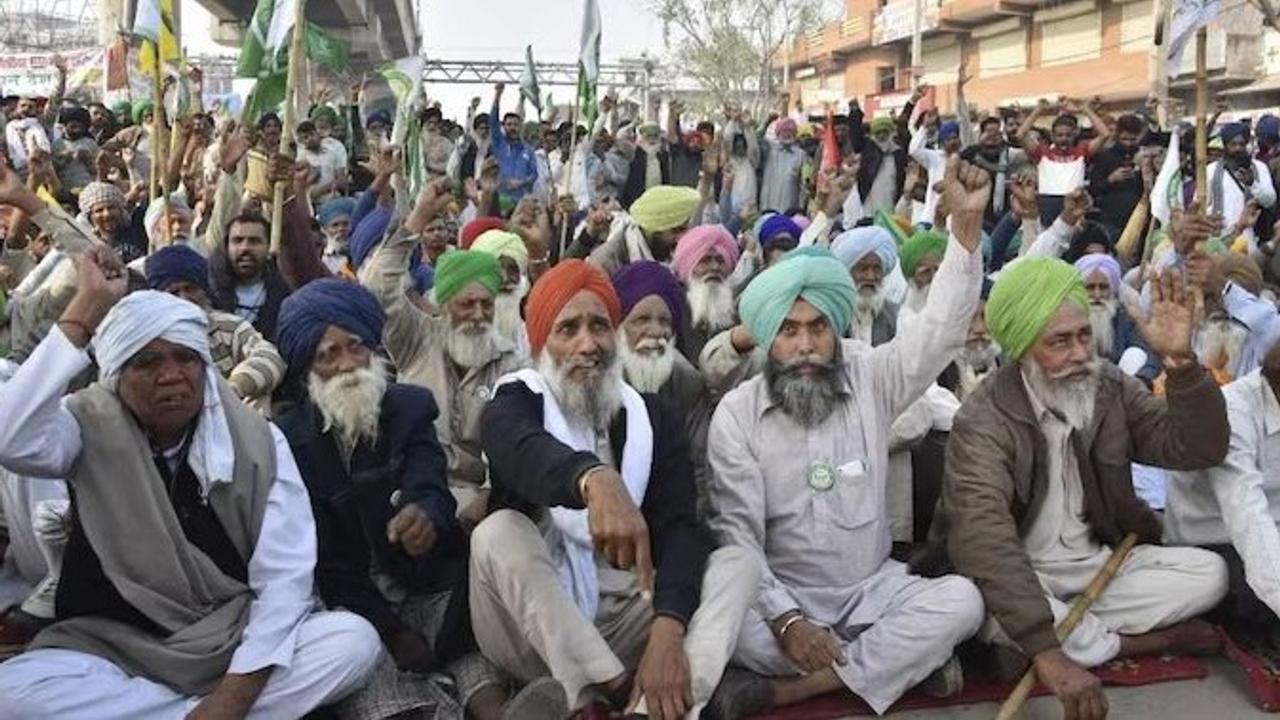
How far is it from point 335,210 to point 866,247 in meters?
3.55

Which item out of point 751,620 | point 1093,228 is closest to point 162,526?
point 751,620

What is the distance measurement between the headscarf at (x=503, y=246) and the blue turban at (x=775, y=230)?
158 centimetres

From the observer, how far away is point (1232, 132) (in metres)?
10.3

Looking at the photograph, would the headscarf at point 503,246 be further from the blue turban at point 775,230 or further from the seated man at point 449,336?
the blue turban at point 775,230

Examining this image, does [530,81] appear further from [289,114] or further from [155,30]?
[289,114]

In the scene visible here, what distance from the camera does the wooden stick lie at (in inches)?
124

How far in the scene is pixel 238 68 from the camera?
20.4 feet

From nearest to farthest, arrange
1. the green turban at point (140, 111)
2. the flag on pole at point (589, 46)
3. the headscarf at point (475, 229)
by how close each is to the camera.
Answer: the headscarf at point (475, 229) → the flag on pole at point (589, 46) → the green turban at point (140, 111)

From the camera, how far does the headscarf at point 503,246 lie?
580cm

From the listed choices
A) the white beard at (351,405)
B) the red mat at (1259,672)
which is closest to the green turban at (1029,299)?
the red mat at (1259,672)

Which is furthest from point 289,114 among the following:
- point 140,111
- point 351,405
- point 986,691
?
point 140,111

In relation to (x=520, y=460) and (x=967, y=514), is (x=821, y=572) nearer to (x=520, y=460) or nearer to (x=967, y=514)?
(x=967, y=514)

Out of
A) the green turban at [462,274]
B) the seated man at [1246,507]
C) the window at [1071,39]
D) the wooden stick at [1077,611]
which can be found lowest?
the wooden stick at [1077,611]

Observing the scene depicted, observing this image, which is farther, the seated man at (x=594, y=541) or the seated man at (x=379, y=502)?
the seated man at (x=379, y=502)
